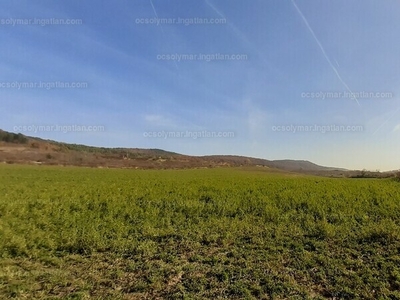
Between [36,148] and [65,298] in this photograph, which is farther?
[36,148]

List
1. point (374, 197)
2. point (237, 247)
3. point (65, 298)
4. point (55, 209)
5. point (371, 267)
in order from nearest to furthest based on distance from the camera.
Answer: point (65, 298) → point (371, 267) → point (237, 247) → point (55, 209) → point (374, 197)

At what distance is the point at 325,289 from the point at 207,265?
2312mm

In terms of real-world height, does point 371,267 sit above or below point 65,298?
above

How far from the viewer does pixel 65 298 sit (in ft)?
13.2

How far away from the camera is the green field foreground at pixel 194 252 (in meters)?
4.45

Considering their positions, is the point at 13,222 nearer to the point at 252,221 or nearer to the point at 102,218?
the point at 102,218

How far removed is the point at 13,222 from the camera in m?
7.93

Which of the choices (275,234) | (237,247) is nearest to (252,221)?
(275,234)

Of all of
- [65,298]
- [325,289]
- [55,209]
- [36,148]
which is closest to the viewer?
Answer: [65,298]

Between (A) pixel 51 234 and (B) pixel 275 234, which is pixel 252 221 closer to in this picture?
(B) pixel 275 234

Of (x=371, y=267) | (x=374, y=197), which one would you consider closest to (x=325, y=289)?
(x=371, y=267)

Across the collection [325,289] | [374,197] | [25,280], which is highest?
[374,197]

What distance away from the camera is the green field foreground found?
445 cm

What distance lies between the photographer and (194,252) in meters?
6.20
